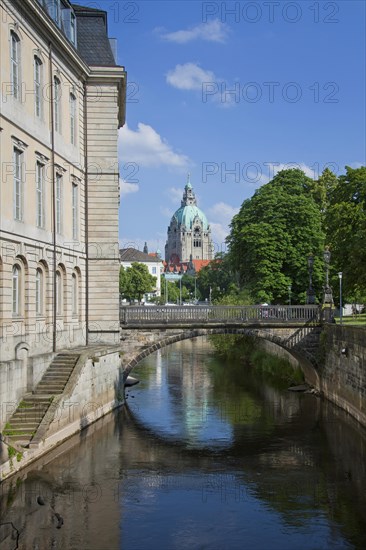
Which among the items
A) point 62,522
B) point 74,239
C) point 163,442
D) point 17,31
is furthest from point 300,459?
point 17,31

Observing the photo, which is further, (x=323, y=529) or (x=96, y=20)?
(x=96, y=20)

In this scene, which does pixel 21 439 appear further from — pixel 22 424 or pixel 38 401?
pixel 38 401

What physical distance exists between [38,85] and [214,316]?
48.1 feet

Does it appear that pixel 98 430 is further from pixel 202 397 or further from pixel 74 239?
pixel 202 397

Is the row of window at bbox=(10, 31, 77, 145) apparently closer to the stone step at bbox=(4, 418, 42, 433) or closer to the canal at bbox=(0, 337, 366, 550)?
the stone step at bbox=(4, 418, 42, 433)

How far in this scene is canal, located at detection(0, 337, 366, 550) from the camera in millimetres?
16109

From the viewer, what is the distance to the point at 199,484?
20.7m

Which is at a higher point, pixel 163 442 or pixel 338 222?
pixel 338 222

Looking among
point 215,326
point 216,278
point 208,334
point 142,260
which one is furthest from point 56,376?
point 142,260

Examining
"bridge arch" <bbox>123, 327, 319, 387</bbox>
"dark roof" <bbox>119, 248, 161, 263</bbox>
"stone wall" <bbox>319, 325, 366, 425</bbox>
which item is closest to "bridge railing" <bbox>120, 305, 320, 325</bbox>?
"bridge arch" <bbox>123, 327, 319, 387</bbox>

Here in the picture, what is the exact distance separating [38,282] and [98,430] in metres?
5.80

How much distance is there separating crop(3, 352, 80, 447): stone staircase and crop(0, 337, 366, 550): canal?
1062mm

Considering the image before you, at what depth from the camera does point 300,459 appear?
2350 centimetres

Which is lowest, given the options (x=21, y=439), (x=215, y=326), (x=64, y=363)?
(x=21, y=439)
